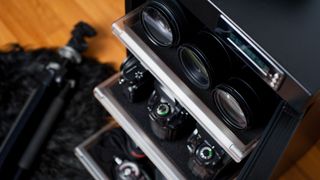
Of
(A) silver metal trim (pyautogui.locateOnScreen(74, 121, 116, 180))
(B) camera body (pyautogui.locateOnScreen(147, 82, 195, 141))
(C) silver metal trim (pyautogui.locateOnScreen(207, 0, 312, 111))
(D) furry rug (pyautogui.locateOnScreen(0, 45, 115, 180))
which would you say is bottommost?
(C) silver metal trim (pyautogui.locateOnScreen(207, 0, 312, 111))

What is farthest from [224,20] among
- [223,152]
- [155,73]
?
[223,152]

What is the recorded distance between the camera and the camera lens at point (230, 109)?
0.91 meters

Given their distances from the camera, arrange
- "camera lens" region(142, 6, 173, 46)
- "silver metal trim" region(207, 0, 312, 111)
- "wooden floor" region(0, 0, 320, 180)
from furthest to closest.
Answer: "wooden floor" region(0, 0, 320, 180), "camera lens" region(142, 6, 173, 46), "silver metal trim" region(207, 0, 312, 111)

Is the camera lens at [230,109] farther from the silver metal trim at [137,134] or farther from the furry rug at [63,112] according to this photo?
the furry rug at [63,112]

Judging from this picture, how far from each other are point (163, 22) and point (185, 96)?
148 mm

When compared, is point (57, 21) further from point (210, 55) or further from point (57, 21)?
point (210, 55)

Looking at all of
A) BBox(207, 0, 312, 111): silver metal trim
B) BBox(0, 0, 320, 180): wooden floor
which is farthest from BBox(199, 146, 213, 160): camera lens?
BBox(0, 0, 320, 180): wooden floor

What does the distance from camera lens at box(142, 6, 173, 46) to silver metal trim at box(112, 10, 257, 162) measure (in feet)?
0.10

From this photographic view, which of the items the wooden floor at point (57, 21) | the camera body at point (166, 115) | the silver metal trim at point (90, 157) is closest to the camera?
the camera body at point (166, 115)

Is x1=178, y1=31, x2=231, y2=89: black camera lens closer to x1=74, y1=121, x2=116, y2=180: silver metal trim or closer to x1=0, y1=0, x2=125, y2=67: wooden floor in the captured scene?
x1=74, y1=121, x2=116, y2=180: silver metal trim

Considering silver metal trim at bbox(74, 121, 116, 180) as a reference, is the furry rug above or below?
above

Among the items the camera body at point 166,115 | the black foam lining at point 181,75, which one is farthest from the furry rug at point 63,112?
the black foam lining at point 181,75

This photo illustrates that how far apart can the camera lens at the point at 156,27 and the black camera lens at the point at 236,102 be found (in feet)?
0.49

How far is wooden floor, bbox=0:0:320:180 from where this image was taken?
1667 millimetres
